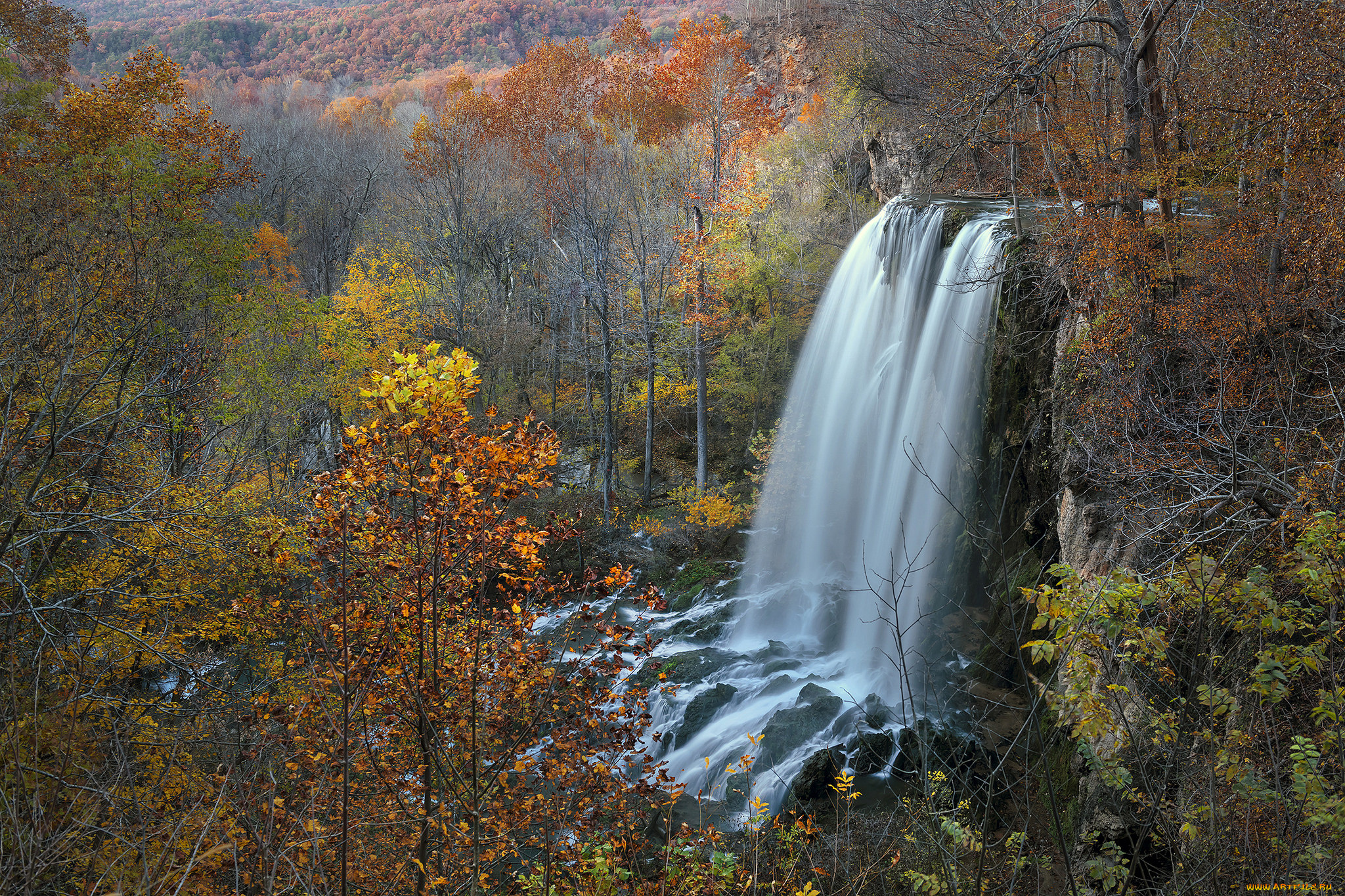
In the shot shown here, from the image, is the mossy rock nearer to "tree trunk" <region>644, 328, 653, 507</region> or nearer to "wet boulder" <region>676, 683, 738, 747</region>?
"tree trunk" <region>644, 328, 653, 507</region>

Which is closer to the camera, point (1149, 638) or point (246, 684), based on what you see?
point (1149, 638)

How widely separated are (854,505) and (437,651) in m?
12.1

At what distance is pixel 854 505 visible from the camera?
1512 centimetres

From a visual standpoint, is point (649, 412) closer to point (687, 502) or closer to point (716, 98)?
point (687, 502)

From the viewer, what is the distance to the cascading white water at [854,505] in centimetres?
1157

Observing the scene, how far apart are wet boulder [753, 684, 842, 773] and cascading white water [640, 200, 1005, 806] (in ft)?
0.10

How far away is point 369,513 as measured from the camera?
5.43 meters

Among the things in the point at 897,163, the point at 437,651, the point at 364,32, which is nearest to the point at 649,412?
the point at 897,163

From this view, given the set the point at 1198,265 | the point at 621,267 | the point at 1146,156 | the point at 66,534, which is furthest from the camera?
the point at 621,267

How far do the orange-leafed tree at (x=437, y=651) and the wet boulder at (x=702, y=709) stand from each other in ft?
14.1

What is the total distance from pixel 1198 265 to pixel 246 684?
14723 millimetres

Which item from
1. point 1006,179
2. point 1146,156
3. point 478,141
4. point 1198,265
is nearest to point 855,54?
point 1006,179

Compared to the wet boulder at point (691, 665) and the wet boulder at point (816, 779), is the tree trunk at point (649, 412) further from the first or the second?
the wet boulder at point (816, 779)

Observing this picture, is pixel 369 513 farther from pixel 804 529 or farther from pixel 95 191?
pixel 804 529
